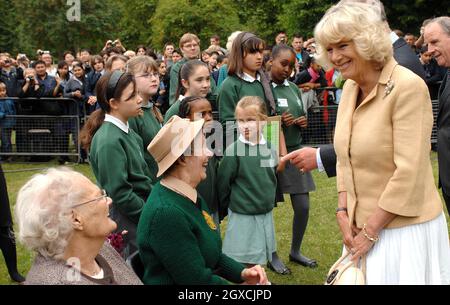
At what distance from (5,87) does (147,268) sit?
11202 millimetres

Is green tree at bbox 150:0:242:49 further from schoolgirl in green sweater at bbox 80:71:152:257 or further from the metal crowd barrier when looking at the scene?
schoolgirl in green sweater at bbox 80:71:152:257

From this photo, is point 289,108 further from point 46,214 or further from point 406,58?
point 46,214

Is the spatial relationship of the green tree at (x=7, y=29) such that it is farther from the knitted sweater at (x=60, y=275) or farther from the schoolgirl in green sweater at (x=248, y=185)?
the knitted sweater at (x=60, y=275)

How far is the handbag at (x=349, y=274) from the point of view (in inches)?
127

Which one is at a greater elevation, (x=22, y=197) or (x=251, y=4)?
(x=251, y=4)

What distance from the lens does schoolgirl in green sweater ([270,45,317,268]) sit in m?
6.56

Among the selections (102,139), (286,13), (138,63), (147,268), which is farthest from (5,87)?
(286,13)

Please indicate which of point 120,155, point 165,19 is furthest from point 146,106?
point 165,19

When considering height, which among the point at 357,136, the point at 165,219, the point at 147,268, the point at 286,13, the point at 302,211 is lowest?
the point at 302,211

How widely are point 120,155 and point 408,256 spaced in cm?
214

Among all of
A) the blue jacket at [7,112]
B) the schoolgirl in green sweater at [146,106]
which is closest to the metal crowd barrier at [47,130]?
the blue jacket at [7,112]

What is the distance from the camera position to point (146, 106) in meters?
5.74
